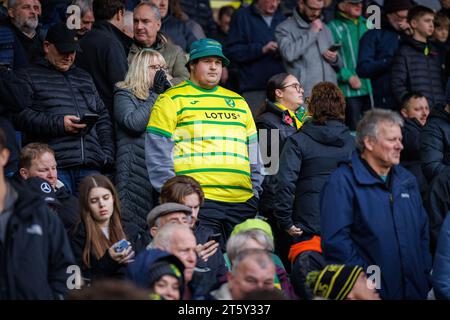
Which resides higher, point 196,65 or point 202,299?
point 196,65

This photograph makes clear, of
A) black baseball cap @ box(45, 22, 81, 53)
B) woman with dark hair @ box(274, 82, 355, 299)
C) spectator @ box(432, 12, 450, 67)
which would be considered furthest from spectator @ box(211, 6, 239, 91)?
woman with dark hair @ box(274, 82, 355, 299)

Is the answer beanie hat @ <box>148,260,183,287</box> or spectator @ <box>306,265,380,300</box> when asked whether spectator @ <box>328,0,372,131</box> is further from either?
beanie hat @ <box>148,260,183,287</box>

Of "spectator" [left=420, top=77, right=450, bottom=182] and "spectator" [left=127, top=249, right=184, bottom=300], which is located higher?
"spectator" [left=420, top=77, right=450, bottom=182]

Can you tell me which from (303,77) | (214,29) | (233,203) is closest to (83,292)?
(233,203)

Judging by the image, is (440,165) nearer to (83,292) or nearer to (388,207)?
(388,207)

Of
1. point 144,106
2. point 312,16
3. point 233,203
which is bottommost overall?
point 233,203

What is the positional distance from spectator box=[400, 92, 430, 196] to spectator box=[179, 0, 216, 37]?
3.58m

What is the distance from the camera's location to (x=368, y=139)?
917 centimetres

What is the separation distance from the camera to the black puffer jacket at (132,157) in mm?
11281

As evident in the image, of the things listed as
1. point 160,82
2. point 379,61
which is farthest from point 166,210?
point 379,61

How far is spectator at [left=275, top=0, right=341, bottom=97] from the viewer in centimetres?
1441

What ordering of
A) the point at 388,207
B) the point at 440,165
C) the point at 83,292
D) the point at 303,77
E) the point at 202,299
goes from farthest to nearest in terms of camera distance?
the point at 303,77 < the point at 440,165 < the point at 388,207 < the point at 202,299 < the point at 83,292

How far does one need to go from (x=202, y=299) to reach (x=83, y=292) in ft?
3.72

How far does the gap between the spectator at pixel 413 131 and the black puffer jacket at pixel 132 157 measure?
118 inches
